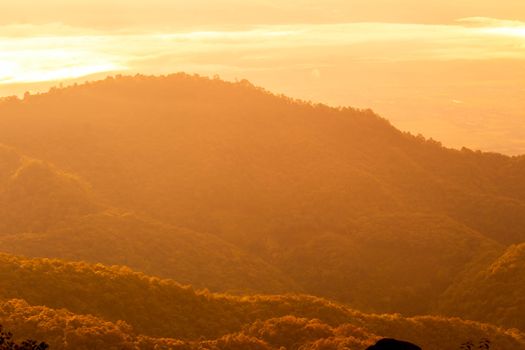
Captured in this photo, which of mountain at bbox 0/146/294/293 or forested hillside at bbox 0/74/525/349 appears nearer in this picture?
forested hillside at bbox 0/74/525/349

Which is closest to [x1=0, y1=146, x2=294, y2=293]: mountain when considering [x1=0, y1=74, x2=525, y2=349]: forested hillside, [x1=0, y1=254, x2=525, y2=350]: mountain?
[x1=0, y1=74, x2=525, y2=349]: forested hillside

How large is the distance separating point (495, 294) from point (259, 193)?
170 ft

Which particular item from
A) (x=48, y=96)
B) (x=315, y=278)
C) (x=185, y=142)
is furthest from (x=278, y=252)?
(x=48, y=96)

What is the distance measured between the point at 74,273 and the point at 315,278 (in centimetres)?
4476

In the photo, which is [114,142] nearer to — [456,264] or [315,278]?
[315,278]

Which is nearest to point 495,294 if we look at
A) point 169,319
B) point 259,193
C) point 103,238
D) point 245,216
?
point 169,319

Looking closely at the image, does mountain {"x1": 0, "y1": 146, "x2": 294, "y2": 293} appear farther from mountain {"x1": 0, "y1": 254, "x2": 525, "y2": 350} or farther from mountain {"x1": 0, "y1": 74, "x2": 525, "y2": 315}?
mountain {"x1": 0, "y1": 254, "x2": 525, "y2": 350}

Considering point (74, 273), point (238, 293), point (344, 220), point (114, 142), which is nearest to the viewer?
point (74, 273)

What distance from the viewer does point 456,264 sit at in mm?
112938

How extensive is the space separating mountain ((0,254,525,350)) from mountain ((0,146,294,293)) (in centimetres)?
2558

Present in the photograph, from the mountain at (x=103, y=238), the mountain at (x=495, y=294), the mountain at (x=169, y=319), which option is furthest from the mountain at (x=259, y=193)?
the mountain at (x=169, y=319)

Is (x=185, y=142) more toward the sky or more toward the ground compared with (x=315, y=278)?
more toward the sky

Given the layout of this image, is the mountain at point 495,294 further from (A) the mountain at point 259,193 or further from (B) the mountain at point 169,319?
(B) the mountain at point 169,319

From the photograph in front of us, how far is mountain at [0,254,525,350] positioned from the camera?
57406mm
